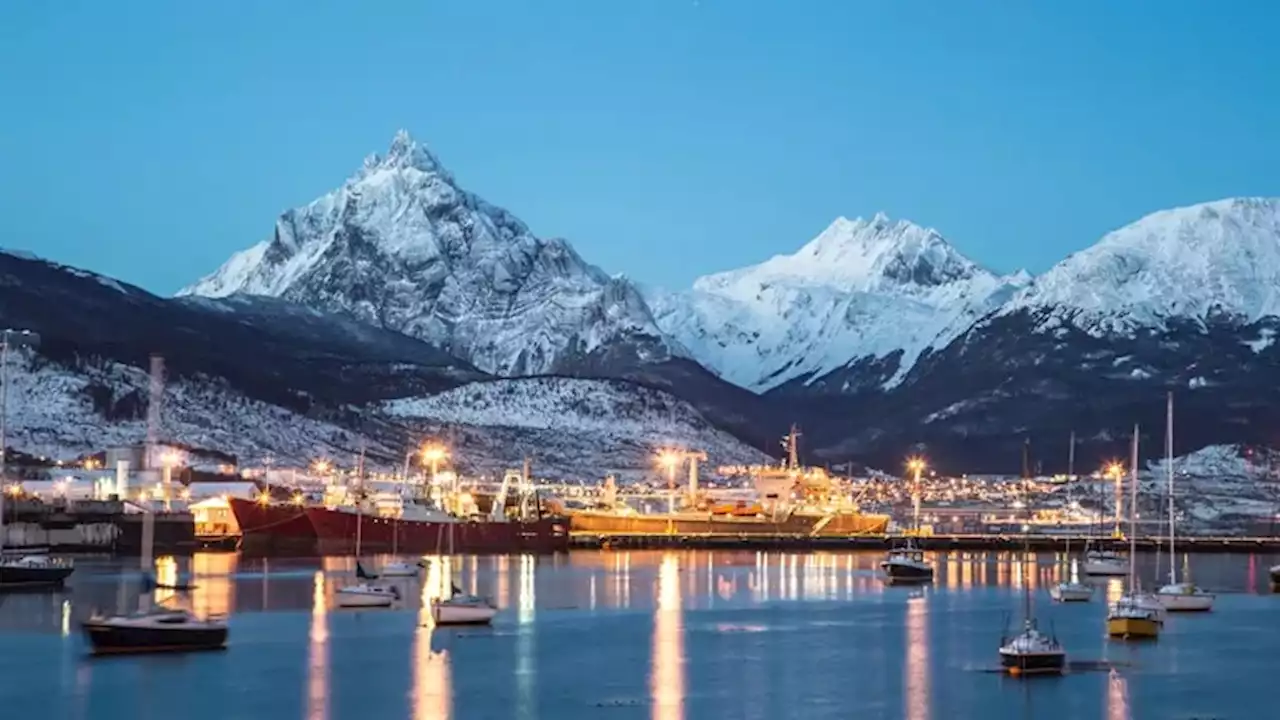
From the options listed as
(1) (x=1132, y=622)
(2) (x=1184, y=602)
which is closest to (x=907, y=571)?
(2) (x=1184, y=602)

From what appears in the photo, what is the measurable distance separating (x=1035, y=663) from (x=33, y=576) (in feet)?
167

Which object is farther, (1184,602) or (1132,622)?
(1184,602)

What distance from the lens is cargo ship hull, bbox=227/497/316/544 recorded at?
150m

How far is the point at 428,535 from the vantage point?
151m

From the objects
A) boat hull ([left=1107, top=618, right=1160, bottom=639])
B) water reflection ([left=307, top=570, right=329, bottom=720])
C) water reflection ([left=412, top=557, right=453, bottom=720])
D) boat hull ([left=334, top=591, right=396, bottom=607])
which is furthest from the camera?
boat hull ([left=334, top=591, right=396, bottom=607])

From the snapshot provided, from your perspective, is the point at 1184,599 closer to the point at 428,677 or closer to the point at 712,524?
the point at 428,677

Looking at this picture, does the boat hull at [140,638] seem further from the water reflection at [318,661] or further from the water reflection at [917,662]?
the water reflection at [917,662]

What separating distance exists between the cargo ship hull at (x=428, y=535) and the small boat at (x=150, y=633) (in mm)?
76372

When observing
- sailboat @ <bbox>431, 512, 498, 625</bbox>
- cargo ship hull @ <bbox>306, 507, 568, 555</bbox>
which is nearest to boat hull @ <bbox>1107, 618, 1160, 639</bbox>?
sailboat @ <bbox>431, 512, 498, 625</bbox>

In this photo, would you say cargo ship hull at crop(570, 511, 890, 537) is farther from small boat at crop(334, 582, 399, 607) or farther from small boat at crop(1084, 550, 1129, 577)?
small boat at crop(334, 582, 399, 607)

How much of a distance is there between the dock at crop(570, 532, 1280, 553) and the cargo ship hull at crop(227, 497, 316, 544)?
76.6 feet

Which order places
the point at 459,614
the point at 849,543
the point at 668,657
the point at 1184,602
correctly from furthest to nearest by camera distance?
1. the point at 849,543
2. the point at 1184,602
3. the point at 459,614
4. the point at 668,657

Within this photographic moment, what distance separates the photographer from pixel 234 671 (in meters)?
64.8

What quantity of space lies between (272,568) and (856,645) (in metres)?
53.6
